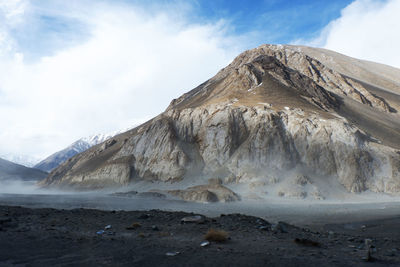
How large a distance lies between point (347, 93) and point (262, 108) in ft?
165

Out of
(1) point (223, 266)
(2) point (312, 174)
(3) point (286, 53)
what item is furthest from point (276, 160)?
(3) point (286, 53)

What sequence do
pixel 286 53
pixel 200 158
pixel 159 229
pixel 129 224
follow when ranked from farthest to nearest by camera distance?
pixel 286 53 → pixel 200 158 → pixel 129 224 → pixel 159 229

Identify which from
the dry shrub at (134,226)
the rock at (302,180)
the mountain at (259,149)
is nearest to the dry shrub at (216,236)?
the dry shrub at (134,226)

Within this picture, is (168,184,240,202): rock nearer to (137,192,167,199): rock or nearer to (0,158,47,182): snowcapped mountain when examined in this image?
(137,192,167,199): rock

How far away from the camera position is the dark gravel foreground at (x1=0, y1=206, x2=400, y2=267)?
344 inches

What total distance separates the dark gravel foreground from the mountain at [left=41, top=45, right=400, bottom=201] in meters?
30.0

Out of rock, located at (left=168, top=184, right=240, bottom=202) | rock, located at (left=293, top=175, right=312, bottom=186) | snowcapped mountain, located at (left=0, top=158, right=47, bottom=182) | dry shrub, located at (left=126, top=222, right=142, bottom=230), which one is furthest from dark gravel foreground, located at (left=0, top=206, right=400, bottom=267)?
snowcapped mountain, located at (left=0, top=158, right=47, bottom=182)

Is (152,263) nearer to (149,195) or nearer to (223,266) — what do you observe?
(223,266)

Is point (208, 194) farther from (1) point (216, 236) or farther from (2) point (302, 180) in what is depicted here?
(1) point (216, 236)

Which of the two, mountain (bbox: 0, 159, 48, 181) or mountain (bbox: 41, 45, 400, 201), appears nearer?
mountain (bbox: 41, 45, 400, 201)

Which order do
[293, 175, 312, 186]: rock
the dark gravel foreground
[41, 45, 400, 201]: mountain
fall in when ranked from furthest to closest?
[41, 45, 400, 201]: mountain → [293, 175, 312, 186]: rock → the dark gravel foreground

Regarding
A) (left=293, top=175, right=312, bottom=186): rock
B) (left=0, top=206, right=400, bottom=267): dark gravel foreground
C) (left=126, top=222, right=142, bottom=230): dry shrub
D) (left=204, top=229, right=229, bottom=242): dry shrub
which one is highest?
(left=293, top=175, right=312, bottom=186): rock

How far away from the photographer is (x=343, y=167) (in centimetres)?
5050

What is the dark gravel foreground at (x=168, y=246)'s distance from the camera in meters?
A: 8.73
